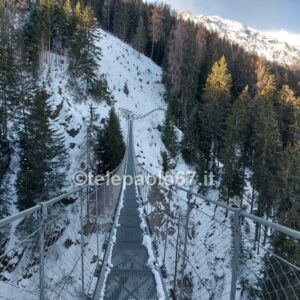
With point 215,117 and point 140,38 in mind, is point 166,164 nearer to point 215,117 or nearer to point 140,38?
point 215,117

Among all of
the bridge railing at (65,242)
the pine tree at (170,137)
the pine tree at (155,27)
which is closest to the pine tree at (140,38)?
the pine tree at (155,27)

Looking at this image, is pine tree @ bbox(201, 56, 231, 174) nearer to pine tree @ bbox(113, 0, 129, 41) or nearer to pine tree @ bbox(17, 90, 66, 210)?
pine tree @ bbox(17, 90, 66, 210)

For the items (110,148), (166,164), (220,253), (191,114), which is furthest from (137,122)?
(220,253)

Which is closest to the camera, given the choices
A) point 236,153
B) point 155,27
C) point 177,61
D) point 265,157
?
point 265,157

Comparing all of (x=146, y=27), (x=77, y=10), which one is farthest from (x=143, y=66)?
(x=77, y=10)

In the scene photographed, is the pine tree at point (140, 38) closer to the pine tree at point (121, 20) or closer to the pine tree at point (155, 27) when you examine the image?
the pine tree at point (155, 27)
